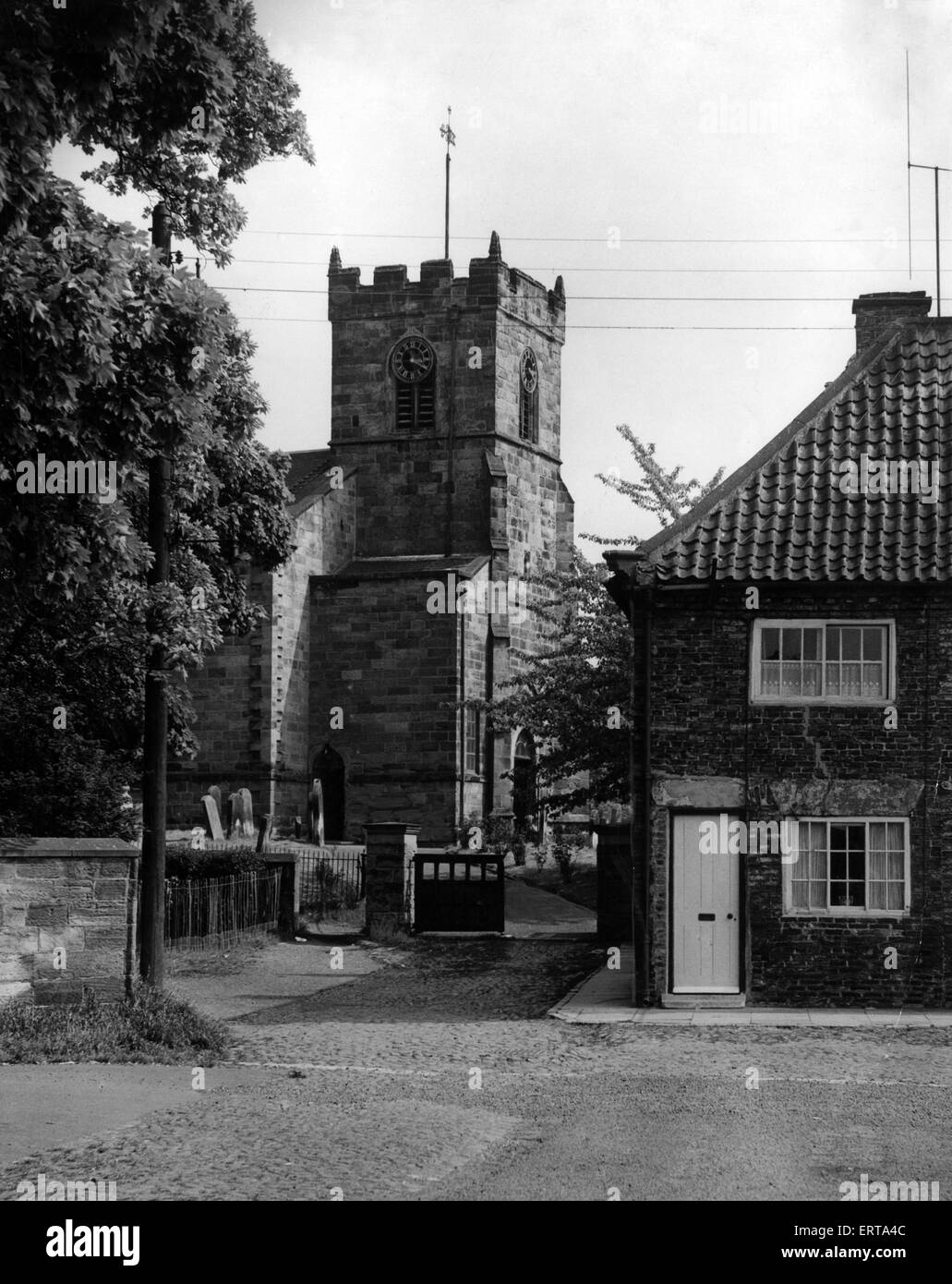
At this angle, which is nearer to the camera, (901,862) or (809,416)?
(901,862)

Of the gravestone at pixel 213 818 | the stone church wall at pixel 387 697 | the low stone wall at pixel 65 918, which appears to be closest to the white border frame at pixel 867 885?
the low stone wall at pixel 65 918

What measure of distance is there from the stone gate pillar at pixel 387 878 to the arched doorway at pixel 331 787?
20324mm

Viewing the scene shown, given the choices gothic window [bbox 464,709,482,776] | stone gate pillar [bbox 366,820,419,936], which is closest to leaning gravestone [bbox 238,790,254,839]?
gothic window [bbox 464,709,482,776]

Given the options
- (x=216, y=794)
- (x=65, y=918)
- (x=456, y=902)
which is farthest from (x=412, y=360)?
(x=65, y=918)

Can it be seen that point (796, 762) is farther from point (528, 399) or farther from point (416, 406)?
point (528, 399)

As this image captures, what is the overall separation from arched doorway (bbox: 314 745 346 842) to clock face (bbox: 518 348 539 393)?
13125mm

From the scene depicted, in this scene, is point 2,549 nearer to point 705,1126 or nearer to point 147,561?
point 147,561

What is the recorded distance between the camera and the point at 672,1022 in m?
19.7

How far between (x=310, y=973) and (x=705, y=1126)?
1235 cm

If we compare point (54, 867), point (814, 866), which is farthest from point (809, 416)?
point (54, 867)

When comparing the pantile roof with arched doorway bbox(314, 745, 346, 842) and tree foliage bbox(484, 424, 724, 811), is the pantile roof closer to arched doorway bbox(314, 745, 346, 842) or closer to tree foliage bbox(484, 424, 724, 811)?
tree foliage bbox(484, 424, 724, 811)

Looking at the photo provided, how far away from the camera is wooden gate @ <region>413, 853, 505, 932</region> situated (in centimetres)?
2948

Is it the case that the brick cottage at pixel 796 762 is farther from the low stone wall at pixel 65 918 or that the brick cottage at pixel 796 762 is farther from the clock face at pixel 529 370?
the clock face at pixel 529 370

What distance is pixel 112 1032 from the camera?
51.4 feet
